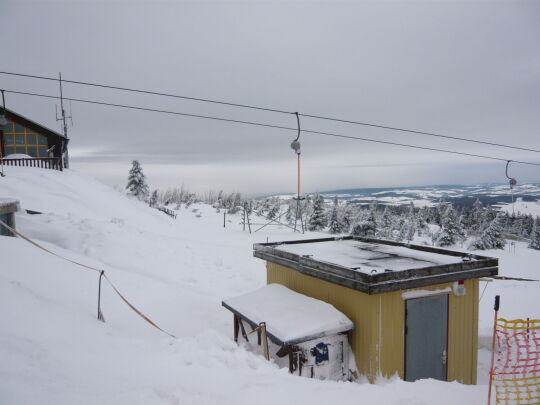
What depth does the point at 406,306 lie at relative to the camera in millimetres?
6898

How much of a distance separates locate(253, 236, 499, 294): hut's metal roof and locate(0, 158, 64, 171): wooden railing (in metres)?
22.6

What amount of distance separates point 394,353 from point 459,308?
2154 millimetres

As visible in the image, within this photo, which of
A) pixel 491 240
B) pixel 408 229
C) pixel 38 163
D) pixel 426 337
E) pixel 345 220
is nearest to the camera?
pixel 426 337

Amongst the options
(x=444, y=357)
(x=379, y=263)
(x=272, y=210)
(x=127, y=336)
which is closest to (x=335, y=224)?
(x=272, y=210)

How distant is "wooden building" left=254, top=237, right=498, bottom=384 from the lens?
260 inches

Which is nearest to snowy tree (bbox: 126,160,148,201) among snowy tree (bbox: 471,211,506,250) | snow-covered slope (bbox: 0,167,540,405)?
snow-covered slope (bbox: 0,167,540,405)

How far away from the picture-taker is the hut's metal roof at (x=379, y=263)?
6566 mm

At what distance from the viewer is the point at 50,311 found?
5.93 meters

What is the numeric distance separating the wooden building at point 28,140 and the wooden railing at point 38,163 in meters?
1.45

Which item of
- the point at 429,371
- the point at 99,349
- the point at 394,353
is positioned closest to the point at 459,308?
the point at 429,371

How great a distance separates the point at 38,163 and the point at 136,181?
21.4 m

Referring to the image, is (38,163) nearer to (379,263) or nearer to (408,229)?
(379,263)

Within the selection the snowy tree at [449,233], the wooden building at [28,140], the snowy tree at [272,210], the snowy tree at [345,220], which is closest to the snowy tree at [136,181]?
the wooden building at [28,140]

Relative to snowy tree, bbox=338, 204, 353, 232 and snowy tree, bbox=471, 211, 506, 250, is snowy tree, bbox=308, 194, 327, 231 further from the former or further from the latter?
snowy tree, bbox=471, 211, 506, 250
